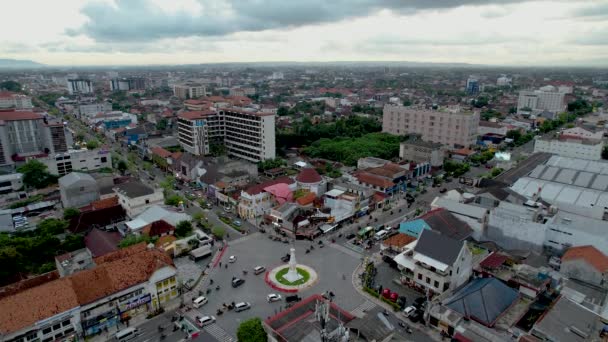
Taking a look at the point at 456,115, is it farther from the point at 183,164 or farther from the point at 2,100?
the point at 2,100

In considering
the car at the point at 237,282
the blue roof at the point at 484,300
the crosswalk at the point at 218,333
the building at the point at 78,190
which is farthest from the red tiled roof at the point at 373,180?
the building at the point at 78,190

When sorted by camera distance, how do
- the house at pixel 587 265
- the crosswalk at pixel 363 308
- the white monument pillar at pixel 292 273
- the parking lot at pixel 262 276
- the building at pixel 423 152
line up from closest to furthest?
the crosswalk at pixel 363 308 < the parking lot at pixel 262 276 < the house at pixel 587 265 < the white monument pillar at pixel 292 273 < the building at pixel 423 152

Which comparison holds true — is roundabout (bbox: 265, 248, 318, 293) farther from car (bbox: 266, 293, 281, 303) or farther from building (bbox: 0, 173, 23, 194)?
building (bbox: 0, 173, 23, 194)

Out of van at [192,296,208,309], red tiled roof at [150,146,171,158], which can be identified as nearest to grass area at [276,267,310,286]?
van at [192,296,208,309]

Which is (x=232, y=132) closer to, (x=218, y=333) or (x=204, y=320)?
(x=204, y=320)

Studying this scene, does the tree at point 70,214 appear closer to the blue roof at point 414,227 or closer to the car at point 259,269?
the car at point 259,269

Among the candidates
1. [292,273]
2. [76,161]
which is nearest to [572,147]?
[292,273]
